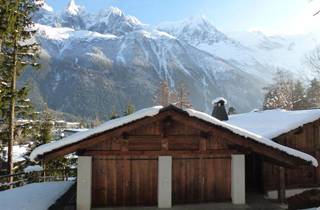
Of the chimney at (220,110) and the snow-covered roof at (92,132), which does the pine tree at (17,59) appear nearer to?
the snow-covered roof at (92,132)

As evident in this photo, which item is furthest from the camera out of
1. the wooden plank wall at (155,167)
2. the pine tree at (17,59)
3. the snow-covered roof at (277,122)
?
the pine tree at (17,59)

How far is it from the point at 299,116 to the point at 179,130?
6.91 m

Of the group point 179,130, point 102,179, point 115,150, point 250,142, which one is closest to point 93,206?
point 102,179

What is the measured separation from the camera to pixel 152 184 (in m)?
14.1

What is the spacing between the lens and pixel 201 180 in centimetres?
1449

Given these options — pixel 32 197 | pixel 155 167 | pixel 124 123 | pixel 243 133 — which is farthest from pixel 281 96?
pixel 124 123

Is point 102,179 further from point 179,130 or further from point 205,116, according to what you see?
point 205,116

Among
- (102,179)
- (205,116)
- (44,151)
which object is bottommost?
(102,179)

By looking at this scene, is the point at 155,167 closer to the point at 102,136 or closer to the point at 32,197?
the point at 102,136

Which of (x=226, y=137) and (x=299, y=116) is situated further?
(x=299, y=116)

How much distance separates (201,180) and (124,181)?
108 inches

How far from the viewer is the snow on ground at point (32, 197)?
14.2m

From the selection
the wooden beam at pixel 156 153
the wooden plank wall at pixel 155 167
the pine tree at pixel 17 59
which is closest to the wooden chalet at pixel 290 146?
the wooden beam at pixel 156 153

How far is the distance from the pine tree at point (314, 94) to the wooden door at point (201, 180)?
141 ft
